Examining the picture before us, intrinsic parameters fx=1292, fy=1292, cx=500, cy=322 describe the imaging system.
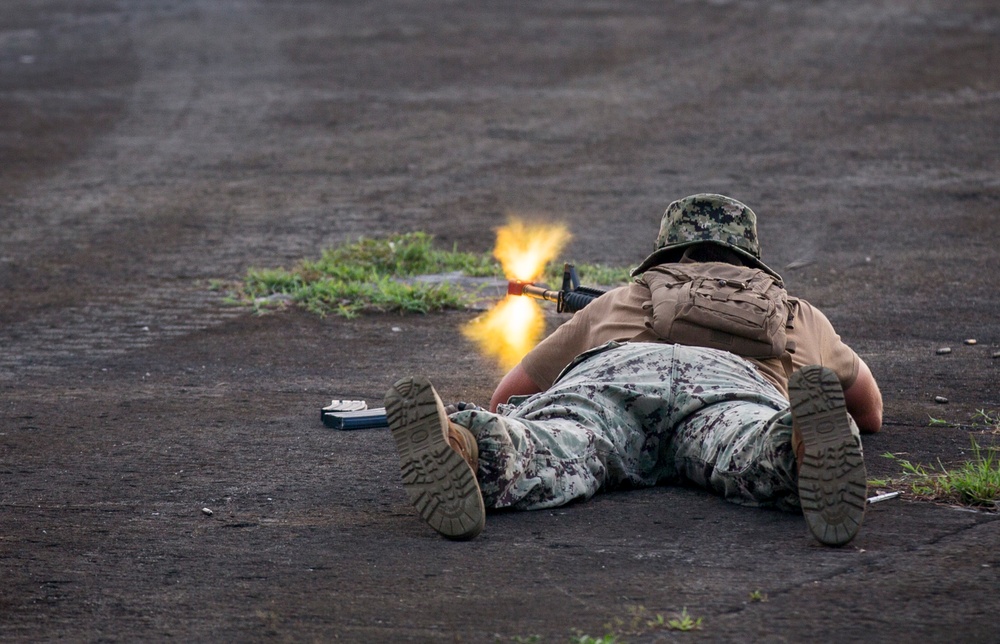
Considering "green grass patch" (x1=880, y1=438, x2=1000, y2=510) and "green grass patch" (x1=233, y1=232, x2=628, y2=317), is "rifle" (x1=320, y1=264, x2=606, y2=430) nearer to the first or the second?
"green grass patch" (x1=880, y1=438, x2=1000, y2=510)

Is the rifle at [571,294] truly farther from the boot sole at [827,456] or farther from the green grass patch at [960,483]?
the boot sole at [827,456]

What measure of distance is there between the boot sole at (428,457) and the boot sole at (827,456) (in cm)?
93

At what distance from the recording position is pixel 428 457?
12.0 ft

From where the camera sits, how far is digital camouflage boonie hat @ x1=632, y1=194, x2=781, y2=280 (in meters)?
4.78

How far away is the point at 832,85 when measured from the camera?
13.6 metres

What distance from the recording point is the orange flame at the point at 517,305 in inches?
269

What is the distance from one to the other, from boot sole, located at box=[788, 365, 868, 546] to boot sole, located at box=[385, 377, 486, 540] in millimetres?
927

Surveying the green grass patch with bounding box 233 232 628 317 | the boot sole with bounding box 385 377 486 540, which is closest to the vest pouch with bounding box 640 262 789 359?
the boot sole with bounding box 385 377 486 540

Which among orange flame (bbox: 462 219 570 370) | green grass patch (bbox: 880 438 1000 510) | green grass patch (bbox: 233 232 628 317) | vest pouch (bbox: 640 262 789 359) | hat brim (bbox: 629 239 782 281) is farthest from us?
green grass patch (bbox: 233 232 628 317)

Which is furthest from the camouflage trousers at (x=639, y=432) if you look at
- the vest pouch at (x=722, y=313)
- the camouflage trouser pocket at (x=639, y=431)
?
the vest pouch at (x=722, y=313)

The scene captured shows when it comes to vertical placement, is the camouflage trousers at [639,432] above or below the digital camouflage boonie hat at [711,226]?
below

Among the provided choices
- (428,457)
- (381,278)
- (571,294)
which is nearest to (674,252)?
(571,294)

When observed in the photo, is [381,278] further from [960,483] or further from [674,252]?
[960,483]

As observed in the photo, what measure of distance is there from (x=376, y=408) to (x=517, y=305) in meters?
2.04
